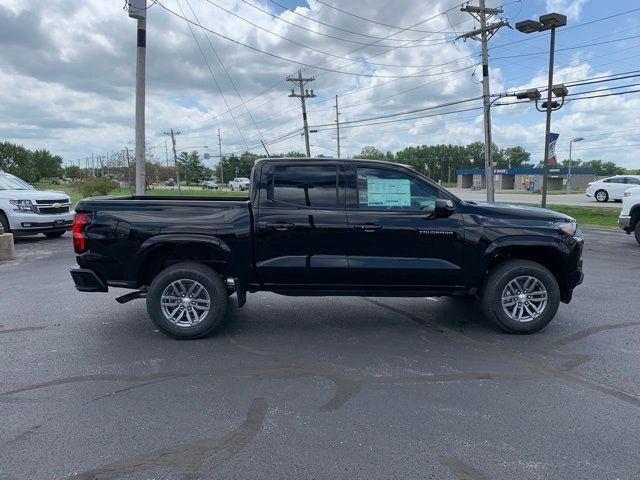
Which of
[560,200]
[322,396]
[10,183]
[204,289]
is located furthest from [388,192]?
[560,200]

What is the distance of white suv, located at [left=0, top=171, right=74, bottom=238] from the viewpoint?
1249 cm

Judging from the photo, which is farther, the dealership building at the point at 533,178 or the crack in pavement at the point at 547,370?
the dealership building at the point at 533,178

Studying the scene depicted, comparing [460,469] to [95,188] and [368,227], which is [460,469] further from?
[95,188]

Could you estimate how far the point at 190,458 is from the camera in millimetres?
2984

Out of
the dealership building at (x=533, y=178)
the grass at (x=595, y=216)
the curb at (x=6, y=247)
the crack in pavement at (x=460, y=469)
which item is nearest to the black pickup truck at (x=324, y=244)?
the crack in pavement at (x=460, y=469)

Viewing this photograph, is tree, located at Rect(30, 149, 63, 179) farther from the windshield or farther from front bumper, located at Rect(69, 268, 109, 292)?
front bumper, located at Rect(69, 268, 109, 292)

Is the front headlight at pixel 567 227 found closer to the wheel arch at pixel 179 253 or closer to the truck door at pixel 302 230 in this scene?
the truck door at pixel 302 230

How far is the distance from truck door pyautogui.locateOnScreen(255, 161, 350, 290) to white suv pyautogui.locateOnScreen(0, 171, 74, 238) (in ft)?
33.6

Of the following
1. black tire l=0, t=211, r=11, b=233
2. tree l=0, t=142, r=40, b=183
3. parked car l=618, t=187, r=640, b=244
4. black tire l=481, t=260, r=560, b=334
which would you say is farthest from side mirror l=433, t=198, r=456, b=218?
tree l=0, t=142, r=40, b=183

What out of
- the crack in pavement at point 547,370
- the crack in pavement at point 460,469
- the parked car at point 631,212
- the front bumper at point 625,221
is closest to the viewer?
the crack in pavement at point 460,469

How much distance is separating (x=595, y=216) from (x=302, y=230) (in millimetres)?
22267

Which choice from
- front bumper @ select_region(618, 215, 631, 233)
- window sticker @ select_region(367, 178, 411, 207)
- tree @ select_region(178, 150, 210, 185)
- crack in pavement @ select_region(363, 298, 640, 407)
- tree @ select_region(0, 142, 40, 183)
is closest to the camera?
crack in pavement @ select_region(363, 298, 640, 407)

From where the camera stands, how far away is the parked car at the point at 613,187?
1204 inches

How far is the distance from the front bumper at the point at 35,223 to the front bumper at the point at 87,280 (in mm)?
9063
